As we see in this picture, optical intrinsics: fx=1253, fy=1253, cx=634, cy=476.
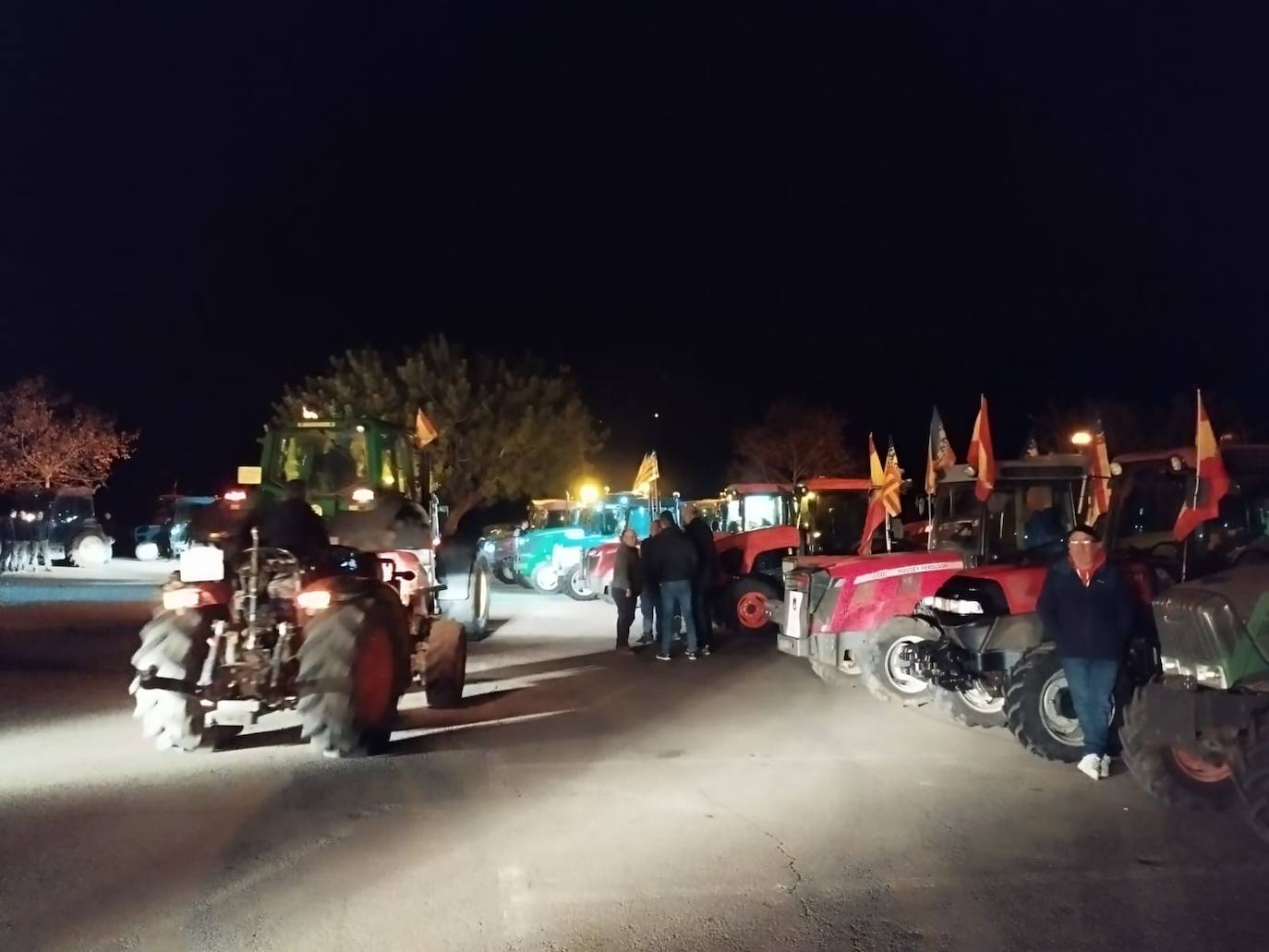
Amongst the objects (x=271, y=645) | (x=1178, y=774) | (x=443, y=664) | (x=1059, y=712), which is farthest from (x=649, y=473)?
(x=1178, y=774)

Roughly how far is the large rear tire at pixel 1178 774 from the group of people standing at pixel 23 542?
103ft

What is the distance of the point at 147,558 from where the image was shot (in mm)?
42188

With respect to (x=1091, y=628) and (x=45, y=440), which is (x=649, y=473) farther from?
(x=45, y=440)

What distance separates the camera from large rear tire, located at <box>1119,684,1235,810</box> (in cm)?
766

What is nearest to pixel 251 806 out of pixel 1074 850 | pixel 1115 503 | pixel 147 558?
pixel 1074 850

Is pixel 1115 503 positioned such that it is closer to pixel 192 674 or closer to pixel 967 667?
pixel 967 667

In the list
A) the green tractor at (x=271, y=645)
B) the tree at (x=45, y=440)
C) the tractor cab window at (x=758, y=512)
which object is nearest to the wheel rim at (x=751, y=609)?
the tractor cab window at (x=758, y=512)

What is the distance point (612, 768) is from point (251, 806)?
2543mm

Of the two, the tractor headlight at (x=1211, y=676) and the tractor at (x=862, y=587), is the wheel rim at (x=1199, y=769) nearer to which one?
the tractor headlight at (x=1211, y=676)

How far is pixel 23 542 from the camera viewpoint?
1369 inches

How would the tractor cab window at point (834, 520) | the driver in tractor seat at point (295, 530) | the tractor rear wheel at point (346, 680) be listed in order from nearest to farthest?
the tractor rear wheel at point (346, 680) < the driver in tractor seat at point (295, 530) < the tractor cab window at point (834, 520)

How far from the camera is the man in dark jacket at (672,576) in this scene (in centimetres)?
1541

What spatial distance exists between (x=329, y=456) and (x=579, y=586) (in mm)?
12086

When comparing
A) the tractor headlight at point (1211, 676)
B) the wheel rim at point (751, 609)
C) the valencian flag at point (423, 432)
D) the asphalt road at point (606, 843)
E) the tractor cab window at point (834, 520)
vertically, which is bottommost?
the asphalt road at point (606, 843)
